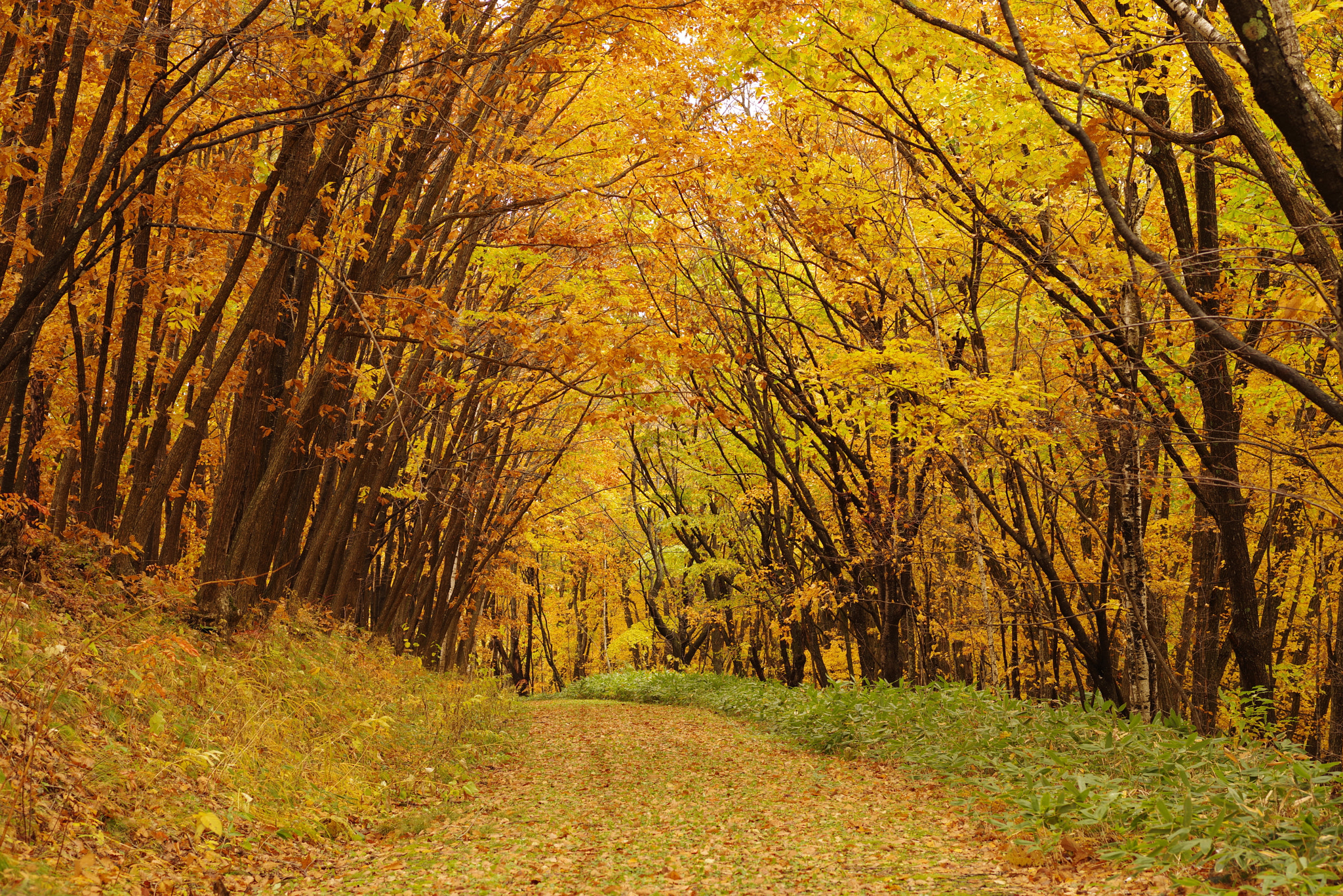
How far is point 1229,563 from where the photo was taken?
8.62 meters

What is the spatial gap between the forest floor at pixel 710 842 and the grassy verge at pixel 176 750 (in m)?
0.44

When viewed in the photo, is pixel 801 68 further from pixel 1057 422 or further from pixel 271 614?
pixel 271 614

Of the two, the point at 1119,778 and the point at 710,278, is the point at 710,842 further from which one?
the point at 710,278

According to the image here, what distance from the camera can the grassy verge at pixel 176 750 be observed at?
3965mm

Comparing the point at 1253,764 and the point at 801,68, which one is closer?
the point at 1253,764

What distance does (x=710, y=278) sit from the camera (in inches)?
608

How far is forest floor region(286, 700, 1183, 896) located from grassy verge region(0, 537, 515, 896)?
442mm

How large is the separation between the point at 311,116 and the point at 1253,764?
344 inches

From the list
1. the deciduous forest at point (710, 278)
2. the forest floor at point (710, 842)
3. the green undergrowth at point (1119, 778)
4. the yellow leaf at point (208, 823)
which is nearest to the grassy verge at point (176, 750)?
the yellow leaf at point (208, 823)

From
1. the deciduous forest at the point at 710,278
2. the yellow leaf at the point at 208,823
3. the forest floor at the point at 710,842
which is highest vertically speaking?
the deciduous forest at the point at 710,278

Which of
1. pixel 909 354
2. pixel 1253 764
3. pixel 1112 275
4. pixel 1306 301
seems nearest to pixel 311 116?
pixel 909 354

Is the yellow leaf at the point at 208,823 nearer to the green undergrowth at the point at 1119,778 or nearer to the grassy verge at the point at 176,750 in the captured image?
the grassy verge at the point at 176,750

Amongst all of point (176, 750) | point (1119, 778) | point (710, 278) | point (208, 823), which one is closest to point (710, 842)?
point (1119, 778)

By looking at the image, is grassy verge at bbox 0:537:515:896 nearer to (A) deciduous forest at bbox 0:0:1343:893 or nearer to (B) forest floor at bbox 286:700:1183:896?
(A) deciduous forest at bbox 0:0:1343:893
